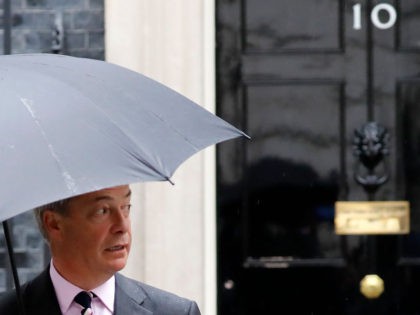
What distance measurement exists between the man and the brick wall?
9.47 feet

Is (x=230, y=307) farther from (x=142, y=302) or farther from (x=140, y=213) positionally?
(x=142, y=302)

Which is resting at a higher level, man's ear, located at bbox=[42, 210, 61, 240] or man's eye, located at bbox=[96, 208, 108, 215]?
man's eye, located at bbox=[96, 208, 108, 215]

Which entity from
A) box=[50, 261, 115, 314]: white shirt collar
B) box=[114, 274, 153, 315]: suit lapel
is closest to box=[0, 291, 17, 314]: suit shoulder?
box=[50, 261, 115, 314]: white shirt collar

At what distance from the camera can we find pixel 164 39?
6.52m

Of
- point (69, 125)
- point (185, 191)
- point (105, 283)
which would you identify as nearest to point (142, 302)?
point (105, 283)

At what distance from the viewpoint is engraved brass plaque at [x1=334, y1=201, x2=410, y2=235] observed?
6582 mm

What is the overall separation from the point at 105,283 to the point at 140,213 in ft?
9.17

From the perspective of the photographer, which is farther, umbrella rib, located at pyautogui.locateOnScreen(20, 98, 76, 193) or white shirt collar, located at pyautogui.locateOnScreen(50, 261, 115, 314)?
white shirt collar, located at pyautogui.locateOnScreen(50, 261, 115, 314)

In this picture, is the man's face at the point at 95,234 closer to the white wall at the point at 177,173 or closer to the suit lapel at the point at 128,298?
the suit lapel at the point at 128,298

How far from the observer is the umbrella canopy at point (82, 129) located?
317 centimetres

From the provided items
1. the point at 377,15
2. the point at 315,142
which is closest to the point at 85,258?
the point at 315,142

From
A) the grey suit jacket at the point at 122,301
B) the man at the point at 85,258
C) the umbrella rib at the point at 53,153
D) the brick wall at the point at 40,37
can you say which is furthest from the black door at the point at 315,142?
the umbrella rib at the point at 53,153

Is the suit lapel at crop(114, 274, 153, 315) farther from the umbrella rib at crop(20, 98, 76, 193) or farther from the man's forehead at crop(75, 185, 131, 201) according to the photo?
the umbrella rib at crop(20, 98, 76, 193)

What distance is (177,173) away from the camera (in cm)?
650
